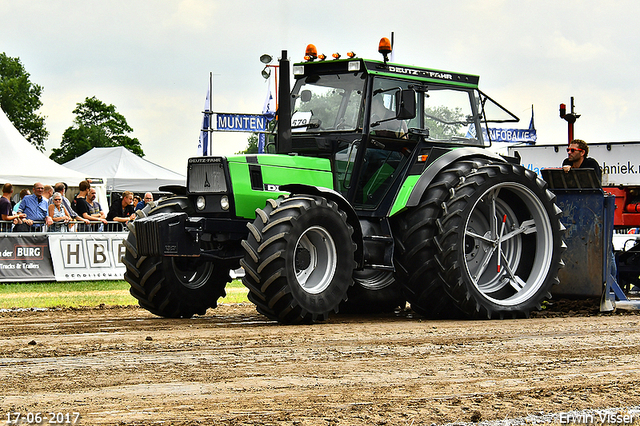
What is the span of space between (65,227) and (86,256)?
65 cm

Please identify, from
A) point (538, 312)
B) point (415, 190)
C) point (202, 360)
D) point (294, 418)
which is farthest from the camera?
point (538, 312)

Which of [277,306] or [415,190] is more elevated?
[415,190]

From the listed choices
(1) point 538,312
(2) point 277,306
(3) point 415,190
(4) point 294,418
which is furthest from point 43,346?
(1) point 538,312

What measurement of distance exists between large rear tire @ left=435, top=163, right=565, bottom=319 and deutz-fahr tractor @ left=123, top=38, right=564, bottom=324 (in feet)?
0.05

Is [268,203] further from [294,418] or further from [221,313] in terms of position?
[294,418]

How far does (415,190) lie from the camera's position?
909 cm

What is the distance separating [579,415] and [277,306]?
3988 mm

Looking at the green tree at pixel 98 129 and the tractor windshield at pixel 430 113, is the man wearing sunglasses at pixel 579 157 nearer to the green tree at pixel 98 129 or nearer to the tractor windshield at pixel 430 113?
the tractor windshield at pixel 430 113

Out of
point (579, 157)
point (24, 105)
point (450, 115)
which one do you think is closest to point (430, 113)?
point (450, 115)

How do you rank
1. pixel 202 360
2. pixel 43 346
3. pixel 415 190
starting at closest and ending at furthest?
pixel 202 360
pixel 43 346
pixel 415 190

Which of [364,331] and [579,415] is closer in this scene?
[579,415]

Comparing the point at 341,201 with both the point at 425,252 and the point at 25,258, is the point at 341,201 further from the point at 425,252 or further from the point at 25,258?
the point at 25,258

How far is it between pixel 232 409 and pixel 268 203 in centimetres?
397

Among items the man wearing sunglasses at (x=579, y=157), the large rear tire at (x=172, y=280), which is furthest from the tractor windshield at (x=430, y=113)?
the large rear tire at (x=172, y=280)
